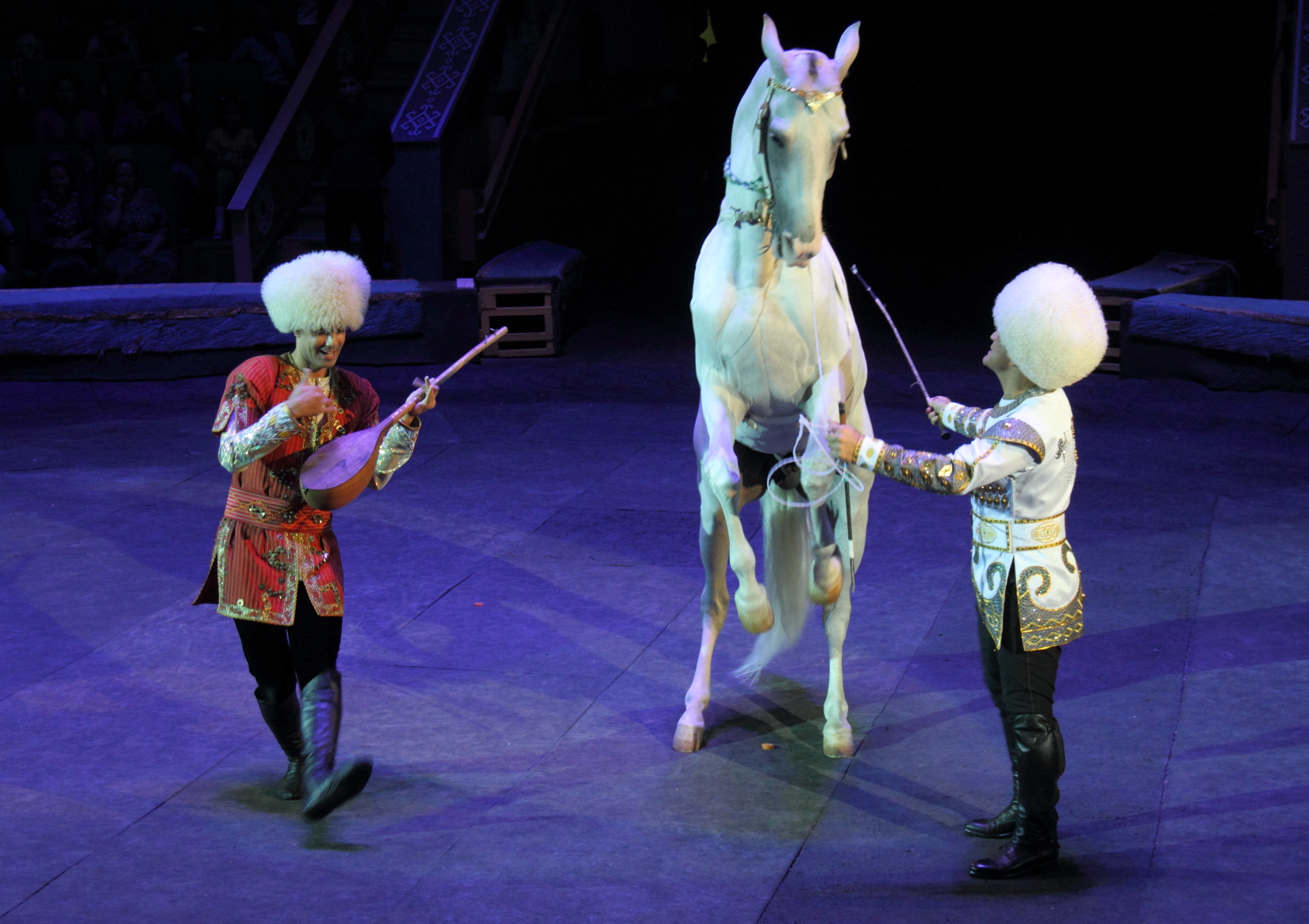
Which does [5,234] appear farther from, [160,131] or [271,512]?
[271,512]

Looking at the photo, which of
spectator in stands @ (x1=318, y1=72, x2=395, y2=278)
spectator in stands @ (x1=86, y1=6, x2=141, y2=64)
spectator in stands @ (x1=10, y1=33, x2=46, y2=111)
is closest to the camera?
spectator in stands @ (x1=318, y1=72, x2=395, y2=278)

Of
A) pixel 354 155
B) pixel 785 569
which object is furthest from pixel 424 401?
pixel 354 155

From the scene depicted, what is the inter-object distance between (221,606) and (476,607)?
2.16 m

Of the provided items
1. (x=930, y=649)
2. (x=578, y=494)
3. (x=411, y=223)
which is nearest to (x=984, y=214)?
(x=411, y=223)

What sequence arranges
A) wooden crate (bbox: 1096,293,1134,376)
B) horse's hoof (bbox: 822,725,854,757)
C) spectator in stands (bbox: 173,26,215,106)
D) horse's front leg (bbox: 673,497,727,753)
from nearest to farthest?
horse's hoof (bbox: 822,725,854,757) < horse's front leg (bbox: 673,497,727,753) < wooden crate (bbox: 1096,293,1134,376) < spectator in stands (bbox: 173,26,215,106)

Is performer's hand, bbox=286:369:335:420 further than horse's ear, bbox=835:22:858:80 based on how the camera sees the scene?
No

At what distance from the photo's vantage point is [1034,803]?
4.13 metres

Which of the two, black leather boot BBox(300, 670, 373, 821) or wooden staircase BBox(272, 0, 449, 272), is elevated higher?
wooden staircase BBox(272, 0, 449, 272)

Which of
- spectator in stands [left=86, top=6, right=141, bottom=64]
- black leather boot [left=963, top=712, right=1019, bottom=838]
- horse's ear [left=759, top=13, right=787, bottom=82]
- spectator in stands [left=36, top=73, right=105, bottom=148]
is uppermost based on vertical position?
spectator in stands [left=86, top=6, right=141, bottom=64]

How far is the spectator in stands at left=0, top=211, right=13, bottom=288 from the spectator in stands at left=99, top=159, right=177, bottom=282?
2.41ft

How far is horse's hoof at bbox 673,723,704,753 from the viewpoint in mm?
5160

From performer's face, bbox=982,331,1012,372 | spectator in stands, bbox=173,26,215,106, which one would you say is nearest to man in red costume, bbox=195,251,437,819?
performer's face, bbox=982,331,1012,372

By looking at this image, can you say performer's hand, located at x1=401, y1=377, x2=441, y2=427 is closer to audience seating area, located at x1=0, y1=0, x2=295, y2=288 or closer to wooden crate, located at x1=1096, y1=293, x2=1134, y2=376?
wooden crate, located at x1=1096, y1=293, x2=1134, y2=376

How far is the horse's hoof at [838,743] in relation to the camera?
5086 millimetres
